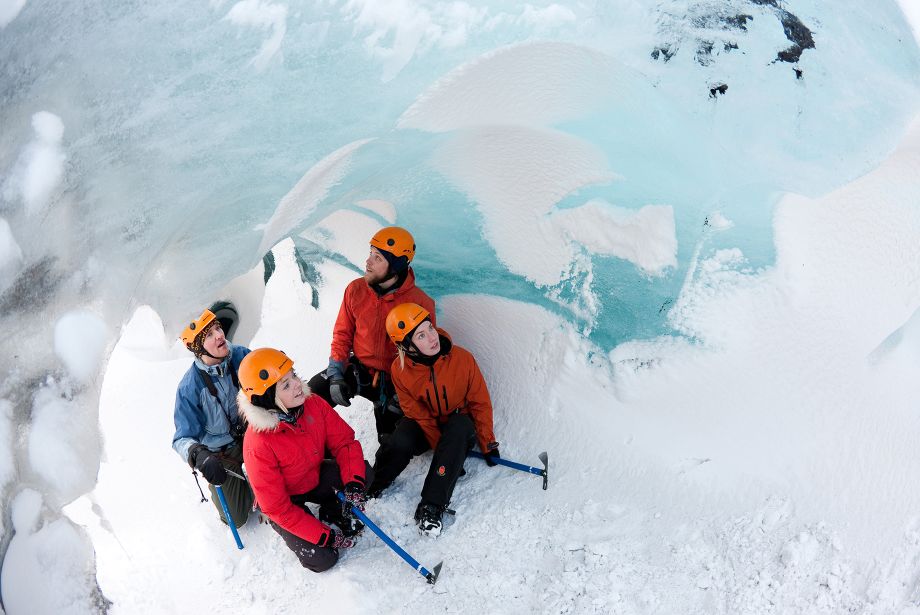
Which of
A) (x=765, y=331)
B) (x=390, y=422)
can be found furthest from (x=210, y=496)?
(x=765, y=331)

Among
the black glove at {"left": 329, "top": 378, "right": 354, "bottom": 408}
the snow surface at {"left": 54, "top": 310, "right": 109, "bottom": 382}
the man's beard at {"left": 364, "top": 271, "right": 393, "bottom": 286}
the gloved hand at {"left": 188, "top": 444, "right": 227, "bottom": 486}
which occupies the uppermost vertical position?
the snow surface at {"left": 54, "top": 310, "right": 109, "bottom": 382}

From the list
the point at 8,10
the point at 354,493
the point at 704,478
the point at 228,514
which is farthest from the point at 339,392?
the point at 8,10

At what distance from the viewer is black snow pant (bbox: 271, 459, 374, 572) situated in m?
3.26

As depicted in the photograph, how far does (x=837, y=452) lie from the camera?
317 centimetres

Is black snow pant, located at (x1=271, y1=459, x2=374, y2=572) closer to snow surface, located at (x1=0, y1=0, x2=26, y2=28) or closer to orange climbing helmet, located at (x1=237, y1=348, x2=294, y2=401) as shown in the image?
orange climbing helmet, located at (x1=237, y1=348, x2=294, y2=401)

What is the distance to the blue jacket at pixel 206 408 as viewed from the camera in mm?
3455

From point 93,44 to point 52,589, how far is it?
2710 millimetres

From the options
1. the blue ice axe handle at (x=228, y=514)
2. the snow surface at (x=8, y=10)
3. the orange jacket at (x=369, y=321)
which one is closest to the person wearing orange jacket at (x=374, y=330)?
the orange jacket at (x=369, y=321)

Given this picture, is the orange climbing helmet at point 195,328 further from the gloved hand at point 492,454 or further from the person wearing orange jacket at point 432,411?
the gloved hand at point 492,454

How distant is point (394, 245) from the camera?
358 cm

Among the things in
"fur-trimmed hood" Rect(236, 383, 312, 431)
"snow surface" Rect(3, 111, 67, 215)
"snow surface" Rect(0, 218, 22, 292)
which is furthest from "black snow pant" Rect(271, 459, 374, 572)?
"snow surface" Rect(3, 111, 67, 215)

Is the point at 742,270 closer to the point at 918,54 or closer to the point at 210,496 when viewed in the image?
the point at 918,54

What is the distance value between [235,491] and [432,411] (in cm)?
112

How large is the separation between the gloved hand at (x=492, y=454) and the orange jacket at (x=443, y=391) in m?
0.02
